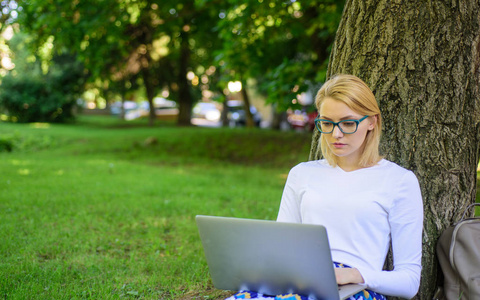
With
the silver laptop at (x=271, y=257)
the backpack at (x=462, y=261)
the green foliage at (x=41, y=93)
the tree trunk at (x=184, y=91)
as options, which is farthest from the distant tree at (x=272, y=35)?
the green foliage at (x=41, y=93)

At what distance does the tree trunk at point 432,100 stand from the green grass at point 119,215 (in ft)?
5.72

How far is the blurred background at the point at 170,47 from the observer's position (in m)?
9.46

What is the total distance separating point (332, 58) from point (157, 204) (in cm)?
402

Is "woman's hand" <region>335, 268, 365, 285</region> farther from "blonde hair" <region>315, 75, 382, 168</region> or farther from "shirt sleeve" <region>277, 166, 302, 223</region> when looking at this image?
"blonde hair" <region>315, 75, 382, 168</region>

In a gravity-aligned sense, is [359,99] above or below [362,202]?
above

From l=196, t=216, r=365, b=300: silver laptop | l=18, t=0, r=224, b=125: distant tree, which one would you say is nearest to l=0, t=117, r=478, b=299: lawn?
A: l=196, t=216, r=365, b=300: silver laptop

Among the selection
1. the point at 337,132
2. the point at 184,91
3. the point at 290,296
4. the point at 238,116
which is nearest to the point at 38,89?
the point at 184,91

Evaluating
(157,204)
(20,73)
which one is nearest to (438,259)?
(157,204)

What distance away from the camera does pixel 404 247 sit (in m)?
2.19

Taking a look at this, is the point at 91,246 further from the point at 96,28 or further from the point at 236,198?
the point at 96,28

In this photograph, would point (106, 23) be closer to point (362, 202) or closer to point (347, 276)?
point (362, 202)

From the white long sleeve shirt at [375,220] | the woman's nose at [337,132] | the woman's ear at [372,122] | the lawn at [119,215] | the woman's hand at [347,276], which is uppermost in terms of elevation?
the woman's ear at [372,122]

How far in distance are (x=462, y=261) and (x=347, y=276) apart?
2.71ft

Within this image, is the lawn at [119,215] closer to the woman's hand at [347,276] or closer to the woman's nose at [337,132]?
the woman's hand at [347,276]
